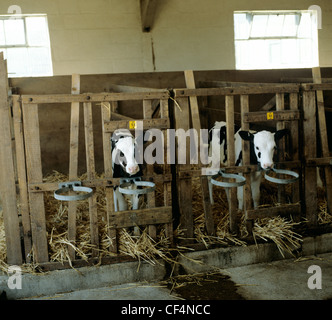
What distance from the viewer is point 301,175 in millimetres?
4188

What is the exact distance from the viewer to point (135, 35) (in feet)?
24.0

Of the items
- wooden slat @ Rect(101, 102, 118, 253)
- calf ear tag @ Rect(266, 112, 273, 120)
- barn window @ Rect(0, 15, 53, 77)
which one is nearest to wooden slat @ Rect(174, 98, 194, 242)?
wooden slat @ Rect(101, 102, 118, 253)

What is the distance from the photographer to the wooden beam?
6844 mm

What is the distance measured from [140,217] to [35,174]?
1.06 meters

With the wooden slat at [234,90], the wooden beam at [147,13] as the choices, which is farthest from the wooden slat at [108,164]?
the wooden beam at [147,13]

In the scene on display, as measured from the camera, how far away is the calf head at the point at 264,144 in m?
3.88

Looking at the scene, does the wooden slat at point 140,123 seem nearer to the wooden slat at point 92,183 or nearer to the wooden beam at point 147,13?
the wooden slat at point 92,183

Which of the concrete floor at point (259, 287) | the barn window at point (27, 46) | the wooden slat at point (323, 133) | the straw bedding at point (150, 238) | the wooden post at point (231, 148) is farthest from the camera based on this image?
the barn window at point (27, 46)

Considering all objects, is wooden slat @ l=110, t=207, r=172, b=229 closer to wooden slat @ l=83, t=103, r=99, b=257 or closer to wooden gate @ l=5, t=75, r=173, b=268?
wooden gate @ l=5, t=75, r=173, b=268

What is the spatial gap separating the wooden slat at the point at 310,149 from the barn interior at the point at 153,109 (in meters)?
0.01

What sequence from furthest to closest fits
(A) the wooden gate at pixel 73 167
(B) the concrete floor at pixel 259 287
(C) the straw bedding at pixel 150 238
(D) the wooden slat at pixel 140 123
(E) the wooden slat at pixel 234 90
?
(E) the wooden slat at pixel 234 90 → (C) the straw bedding at pixel 150 238 → (D) the wooden slat at pixel 140 123 → (A) the wooden gate at pixel 73 167 → (B) the concrete floor at pixel 259 287

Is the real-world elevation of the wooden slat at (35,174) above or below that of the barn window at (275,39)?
below

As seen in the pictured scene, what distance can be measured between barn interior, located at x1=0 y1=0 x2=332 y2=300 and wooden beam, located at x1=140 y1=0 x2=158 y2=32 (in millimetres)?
23

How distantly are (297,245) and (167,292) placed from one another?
5.01 feet
